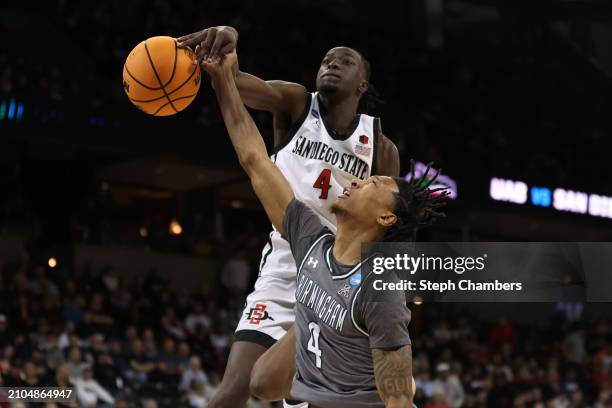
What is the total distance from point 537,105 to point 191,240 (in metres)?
9.04

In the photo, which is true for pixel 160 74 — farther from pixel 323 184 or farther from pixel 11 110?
pixel 11 110

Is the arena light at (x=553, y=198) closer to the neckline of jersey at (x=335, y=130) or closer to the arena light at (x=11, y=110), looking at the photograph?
the arena light at (x=11, y=110)

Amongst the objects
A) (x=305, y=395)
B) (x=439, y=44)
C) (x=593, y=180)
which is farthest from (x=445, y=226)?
(x=305, y=395)

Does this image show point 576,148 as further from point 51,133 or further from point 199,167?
point 51,133

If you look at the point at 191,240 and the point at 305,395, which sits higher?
the point at 191,240

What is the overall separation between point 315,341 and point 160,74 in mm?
1524

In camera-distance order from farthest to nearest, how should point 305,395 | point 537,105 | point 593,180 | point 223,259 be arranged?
1. point 537,105
2. point 593,180
3. point 223,259
4. point 305,395

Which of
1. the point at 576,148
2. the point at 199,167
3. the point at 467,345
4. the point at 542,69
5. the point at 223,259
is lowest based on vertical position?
the point at 467,345

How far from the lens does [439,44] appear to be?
24.4 m

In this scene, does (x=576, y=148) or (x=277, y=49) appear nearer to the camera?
(x=277, y=49)

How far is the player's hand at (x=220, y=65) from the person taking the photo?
183 inches

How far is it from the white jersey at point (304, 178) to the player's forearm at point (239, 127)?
0.89 meters

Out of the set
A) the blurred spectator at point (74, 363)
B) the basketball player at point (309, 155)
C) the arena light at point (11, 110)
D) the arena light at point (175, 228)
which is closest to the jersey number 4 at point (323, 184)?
the basketball player at point (309, 155)

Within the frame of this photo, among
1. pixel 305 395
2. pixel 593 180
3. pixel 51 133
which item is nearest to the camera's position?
pixel 305 395
